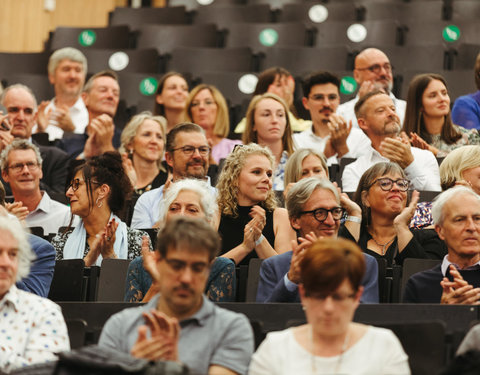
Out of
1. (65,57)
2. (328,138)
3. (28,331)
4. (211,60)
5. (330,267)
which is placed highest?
(211,60)

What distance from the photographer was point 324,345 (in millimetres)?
1914

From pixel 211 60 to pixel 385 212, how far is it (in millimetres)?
2668

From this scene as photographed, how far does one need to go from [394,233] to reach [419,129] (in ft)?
3.57

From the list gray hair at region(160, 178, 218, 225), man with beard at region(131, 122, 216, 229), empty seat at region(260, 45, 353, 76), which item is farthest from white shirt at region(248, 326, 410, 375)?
empty seat at region(260, 45, 353, 76)

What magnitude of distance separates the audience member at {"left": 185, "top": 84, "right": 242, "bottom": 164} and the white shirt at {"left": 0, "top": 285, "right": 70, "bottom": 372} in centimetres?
225

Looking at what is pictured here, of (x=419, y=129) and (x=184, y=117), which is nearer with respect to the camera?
(x=419, y=129)

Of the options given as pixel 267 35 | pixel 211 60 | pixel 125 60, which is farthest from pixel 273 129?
pixel 125 60

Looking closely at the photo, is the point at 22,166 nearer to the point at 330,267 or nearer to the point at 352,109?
the point at 352,109

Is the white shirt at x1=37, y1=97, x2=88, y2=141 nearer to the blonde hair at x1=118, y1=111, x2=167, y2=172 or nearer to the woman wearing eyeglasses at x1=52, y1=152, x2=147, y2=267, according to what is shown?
the blonde hair at x1=118, y1=111, x2=167, y2=172

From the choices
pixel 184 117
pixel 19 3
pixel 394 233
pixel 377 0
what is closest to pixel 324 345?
pixel 394 233

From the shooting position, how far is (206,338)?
1971mm

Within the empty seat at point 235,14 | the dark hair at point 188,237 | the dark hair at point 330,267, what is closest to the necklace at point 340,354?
the dark hair at point 330,267

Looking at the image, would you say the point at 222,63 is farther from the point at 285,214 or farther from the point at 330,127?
the point at 285,214

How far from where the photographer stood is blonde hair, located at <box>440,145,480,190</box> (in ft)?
10.7
